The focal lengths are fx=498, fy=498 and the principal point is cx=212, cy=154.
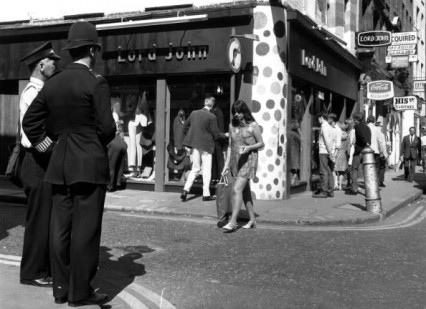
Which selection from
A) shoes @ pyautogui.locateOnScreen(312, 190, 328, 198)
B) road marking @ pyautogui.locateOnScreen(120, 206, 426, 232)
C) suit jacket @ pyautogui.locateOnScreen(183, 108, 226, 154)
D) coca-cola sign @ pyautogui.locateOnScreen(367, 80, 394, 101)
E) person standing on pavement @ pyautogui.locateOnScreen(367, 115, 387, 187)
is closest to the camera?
road marking @ pyautogui.locateOnScreen(120, 206, 426, 232)

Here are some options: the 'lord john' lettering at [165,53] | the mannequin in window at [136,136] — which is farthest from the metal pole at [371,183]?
the mannequin in window at [136,136]

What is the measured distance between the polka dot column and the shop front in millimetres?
434

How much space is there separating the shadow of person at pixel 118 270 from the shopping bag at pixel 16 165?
46.5 inches

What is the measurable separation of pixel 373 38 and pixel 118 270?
14397mm

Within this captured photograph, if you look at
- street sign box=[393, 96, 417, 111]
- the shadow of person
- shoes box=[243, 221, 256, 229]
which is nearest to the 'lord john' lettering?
shoes box=[243, 221, 256, 229]

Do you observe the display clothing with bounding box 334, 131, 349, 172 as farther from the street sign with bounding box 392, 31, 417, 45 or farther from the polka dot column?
the street sign with bounding box 392, 31, 417, 45

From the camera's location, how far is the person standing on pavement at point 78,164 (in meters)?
3.57

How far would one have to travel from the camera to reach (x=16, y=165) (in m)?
4.49

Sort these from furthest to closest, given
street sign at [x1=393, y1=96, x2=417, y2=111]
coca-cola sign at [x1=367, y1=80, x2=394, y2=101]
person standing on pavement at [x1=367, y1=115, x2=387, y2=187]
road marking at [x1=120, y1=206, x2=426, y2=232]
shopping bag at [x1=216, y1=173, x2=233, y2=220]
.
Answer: street sign at [x1=393, y1=96, x2=417, y2=111], coca-cola sign at [x1=367, y1=80, x2=394, y2=101], person standing on pavement at [x1=367, y1=115, x2=387, y2=187], road marking at [x1=120, y1=206, x2=426, y2=232], shopping bag at [x1=216, y1=173, x2=233, y2=220]

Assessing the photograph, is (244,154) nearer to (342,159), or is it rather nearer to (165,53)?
(165,53)

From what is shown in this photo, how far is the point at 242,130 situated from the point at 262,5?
4.39 meters

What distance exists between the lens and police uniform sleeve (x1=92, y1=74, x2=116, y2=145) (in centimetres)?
355

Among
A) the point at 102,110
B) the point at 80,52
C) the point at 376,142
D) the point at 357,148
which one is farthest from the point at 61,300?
the point at 376,142

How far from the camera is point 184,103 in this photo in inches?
Answer: 462
